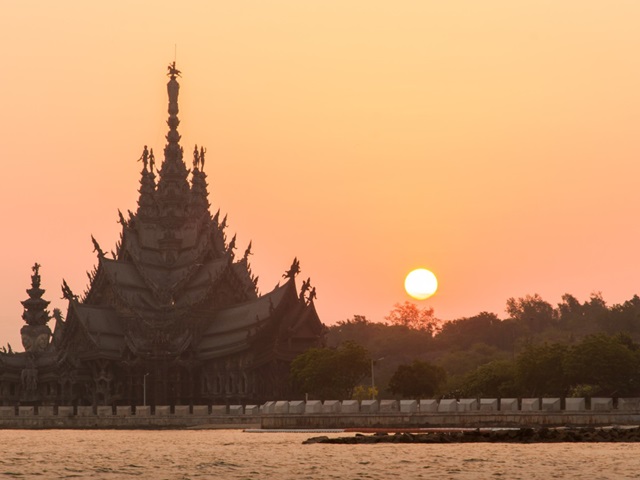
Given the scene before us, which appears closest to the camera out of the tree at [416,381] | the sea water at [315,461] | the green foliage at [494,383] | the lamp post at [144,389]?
the sea water at [315,461]

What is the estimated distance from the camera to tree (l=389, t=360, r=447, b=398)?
120812 mm

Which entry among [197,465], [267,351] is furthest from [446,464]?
[267,351]

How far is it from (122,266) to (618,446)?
93.3 metres

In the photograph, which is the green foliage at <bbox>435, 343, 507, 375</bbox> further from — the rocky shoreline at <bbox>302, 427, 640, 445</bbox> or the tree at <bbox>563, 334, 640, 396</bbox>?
the rocky shoreline at <bbox>302, 427, 640, 445</bbox>

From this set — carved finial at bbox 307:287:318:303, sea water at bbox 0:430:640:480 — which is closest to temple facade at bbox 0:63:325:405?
carved finial at bbox 307:287:318:303

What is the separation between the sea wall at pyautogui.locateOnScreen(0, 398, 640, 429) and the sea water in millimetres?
12130

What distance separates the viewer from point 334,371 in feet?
424

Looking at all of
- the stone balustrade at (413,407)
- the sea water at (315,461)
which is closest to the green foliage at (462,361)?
the stone balustrade at (413,407)

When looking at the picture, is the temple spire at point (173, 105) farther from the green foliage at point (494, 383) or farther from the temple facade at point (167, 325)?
the green foliage at point (494, 383)

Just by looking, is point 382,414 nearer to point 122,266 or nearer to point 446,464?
point 446,464

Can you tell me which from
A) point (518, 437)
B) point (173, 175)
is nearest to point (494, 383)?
point (518, 437)

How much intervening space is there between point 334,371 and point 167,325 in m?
29.8

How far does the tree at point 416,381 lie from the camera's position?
121 meters

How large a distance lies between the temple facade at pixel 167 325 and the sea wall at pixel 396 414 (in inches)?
603
